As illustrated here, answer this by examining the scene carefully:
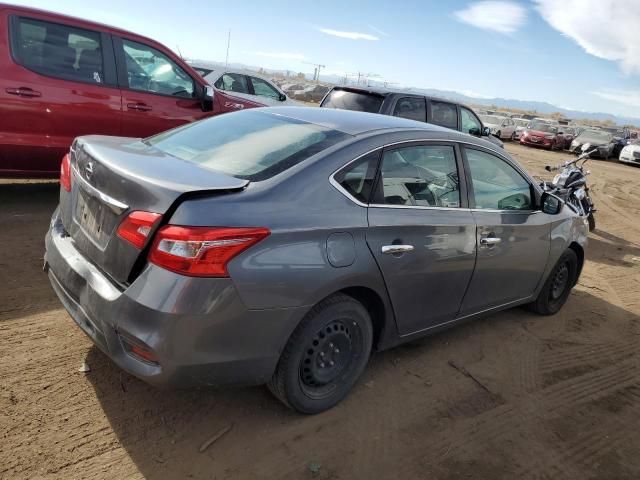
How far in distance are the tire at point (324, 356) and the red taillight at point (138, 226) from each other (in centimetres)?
88

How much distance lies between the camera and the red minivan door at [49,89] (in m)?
5.10

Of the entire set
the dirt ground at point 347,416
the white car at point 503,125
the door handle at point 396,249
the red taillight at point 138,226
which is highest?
the red taillight at point 138,226

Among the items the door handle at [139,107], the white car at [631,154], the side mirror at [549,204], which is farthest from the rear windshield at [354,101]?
the white car at [631,154]

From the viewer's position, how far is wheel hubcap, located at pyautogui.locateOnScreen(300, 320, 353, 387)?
279cm

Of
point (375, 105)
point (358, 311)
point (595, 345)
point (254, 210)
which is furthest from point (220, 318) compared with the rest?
point (375, 105)

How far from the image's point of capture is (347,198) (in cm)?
277

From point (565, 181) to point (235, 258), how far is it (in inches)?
299

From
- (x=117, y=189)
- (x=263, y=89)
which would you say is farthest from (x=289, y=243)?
(x=263, y=89)

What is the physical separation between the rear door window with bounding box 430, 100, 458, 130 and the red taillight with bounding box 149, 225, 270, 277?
7.55 meters

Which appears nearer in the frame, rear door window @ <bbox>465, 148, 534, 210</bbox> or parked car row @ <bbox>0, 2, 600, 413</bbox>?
parked car row @ <bbox>0, 2, 600, 413</bbox>

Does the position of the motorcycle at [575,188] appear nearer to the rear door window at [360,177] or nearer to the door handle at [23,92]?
the rear door window at [360,177]

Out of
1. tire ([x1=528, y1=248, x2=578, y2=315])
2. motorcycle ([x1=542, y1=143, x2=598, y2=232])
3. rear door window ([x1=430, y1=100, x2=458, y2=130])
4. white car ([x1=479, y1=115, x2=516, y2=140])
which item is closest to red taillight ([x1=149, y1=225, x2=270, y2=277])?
tire ([x1=528, y1=248, x2=578, y2=315])

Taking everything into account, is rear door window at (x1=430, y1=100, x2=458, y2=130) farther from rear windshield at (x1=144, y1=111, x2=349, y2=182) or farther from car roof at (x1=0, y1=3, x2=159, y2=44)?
rear windshield at (x1=144, y1=111, x2=349, y2=182)

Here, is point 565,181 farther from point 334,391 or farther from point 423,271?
point 334,391
